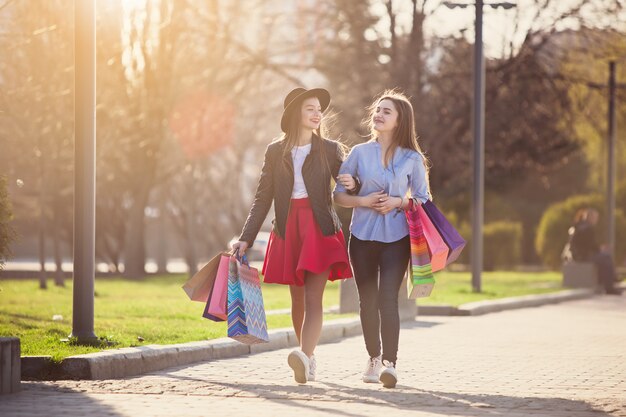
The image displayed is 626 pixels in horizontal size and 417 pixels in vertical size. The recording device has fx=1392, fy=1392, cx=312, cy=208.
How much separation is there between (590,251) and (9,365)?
778 inches

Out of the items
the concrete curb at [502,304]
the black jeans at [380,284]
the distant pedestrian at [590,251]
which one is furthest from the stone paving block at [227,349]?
the distant pedestrian at [590,251]

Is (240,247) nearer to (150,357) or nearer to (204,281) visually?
(204,281)

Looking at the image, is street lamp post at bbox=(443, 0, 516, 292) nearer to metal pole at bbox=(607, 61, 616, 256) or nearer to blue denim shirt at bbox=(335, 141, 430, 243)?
metal pole at bbox=(607, 61, 616, 256)

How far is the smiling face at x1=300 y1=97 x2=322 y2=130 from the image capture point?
9711 millimetres

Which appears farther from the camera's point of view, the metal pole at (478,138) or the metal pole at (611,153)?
the metal pole at (611,153)

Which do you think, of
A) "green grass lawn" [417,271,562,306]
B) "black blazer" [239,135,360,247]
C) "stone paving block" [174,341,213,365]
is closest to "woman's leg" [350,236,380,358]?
"black blazer" [239,135,360,247]

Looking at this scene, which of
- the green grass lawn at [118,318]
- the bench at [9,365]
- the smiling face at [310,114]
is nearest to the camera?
the bench at [9,365]

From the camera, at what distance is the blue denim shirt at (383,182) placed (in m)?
9.48

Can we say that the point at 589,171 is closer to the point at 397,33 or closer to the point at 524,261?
the point at 524,261

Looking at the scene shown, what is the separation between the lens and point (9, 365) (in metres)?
9.06

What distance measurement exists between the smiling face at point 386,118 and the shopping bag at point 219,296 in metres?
1.40

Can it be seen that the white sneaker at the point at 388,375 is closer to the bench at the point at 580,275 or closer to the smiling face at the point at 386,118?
the smiling face at the point at 386,118

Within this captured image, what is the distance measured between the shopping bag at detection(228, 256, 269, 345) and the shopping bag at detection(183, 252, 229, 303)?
4.7 inches

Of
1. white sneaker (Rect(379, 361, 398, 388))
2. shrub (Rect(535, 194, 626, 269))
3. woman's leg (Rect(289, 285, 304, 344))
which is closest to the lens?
white sneaker (Rect(379, 361, 398, 388))
